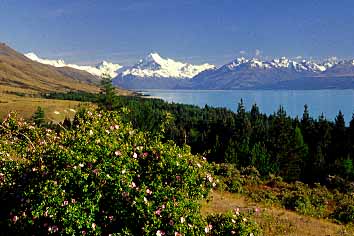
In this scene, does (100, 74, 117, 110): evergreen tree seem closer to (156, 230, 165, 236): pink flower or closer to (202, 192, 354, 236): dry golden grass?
(202, 192, 354, 236): dry golden grass

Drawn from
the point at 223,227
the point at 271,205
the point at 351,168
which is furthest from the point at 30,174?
the point at 351,168

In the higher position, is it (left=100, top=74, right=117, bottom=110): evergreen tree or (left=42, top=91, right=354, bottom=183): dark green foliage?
(left=100, top=74, right=117, bottom=110): evergreen tree

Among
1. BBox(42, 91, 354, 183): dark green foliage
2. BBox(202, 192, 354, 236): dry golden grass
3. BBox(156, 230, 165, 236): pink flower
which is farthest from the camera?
BBox(42, 91, 354, 183): dark green foliage

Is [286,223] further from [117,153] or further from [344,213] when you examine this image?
[117,153]

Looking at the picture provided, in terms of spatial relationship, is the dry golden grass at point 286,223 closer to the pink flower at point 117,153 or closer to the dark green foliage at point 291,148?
the pink flower at point 117,153

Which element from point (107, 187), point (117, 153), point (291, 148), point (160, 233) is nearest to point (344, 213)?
point (160, 233)

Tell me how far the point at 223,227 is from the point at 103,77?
10273 cm

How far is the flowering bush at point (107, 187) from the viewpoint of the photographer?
12.0 meters

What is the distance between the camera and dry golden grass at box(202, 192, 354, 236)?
20748 millimetres

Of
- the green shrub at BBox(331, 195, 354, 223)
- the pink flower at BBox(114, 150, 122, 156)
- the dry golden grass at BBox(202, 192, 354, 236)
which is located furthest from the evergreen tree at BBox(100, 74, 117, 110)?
the pink flower at BBox(114, 150, 122, 156)

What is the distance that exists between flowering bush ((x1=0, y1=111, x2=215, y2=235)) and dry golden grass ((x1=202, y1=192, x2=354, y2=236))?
26.5 feet

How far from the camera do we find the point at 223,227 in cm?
1320

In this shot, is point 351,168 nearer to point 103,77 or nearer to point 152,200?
point 103,77

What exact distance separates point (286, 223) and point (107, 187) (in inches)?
503
